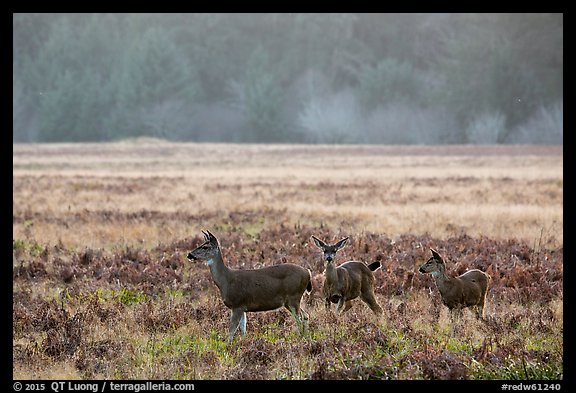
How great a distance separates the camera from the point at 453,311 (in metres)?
10.9

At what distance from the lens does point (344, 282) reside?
35.6 feet

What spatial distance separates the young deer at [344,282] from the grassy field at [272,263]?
187 millimetres

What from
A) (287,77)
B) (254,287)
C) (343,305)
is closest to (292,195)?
(343,305)

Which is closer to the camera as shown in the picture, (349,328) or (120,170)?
(349,328)

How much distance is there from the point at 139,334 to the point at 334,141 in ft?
238

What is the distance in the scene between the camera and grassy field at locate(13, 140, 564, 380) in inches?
353

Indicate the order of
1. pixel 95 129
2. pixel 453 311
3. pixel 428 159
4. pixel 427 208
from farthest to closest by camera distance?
pixel 95 129, pixel 428 159, pixel 427 208, pixel 453 311

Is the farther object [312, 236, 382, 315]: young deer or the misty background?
the misty background

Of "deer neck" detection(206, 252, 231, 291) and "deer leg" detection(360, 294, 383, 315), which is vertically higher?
"deer neck" detection(206, 252, 231, 291)

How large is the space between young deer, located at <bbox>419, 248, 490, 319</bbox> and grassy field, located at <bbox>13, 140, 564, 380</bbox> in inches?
8.3

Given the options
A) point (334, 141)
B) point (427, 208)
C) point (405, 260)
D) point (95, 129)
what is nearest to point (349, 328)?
point (405, 260)

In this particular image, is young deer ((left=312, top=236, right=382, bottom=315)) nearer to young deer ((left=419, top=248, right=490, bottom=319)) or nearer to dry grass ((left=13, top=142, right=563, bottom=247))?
young deer ((left=419, top=248, right=490, bottom=319))

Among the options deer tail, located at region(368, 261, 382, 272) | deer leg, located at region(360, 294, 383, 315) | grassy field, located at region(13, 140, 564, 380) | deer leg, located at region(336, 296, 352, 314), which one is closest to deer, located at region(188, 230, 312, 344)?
grassy field, located at region(13, 140, 564, 380)

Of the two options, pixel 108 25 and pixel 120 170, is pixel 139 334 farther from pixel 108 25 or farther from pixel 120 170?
pixel 108 25
